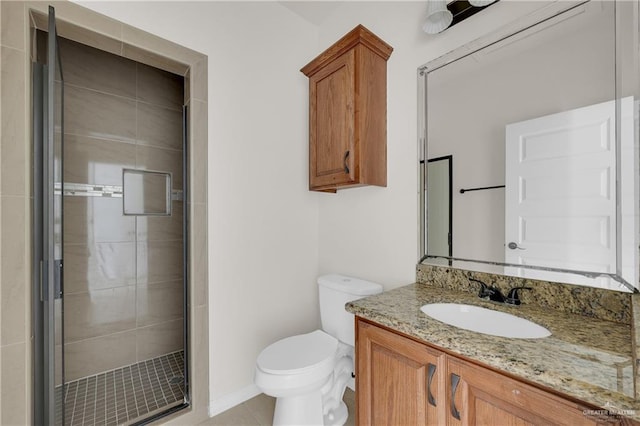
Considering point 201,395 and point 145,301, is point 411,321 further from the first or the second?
point 145,301

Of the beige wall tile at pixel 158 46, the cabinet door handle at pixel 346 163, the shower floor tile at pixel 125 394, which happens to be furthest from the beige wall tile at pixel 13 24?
the shower floor tile at pixel 125 394

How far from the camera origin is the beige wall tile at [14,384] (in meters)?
1.14

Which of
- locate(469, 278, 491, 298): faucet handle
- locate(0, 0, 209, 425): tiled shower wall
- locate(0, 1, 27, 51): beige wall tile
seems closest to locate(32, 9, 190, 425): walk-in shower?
locate(0, 0, 209, 425): tiled shower wall

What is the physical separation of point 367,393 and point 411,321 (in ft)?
1.36

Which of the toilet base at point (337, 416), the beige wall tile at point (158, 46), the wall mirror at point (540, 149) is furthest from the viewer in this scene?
the toilet base at point (337, 416)

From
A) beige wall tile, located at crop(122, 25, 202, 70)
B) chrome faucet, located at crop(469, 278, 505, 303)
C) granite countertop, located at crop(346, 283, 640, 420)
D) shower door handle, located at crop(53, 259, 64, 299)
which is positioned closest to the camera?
granite countertop, located at crop(346, 283, 640, 420)

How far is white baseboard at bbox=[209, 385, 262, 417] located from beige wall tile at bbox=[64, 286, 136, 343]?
1.05 metres

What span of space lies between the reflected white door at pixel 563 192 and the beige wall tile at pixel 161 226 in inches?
94.4

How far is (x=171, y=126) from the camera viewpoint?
243 cm

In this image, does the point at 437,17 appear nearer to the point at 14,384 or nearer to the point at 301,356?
the point at 301,356

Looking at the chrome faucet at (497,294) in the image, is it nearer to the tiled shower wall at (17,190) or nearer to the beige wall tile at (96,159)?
the tiled shower wall at (17,190)

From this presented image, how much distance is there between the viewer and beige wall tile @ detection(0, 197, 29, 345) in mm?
1144

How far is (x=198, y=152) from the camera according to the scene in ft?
5.29

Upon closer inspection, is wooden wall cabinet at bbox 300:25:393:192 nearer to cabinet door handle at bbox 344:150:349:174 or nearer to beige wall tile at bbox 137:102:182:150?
cabinet door handle at bbox 344:150:349:174
